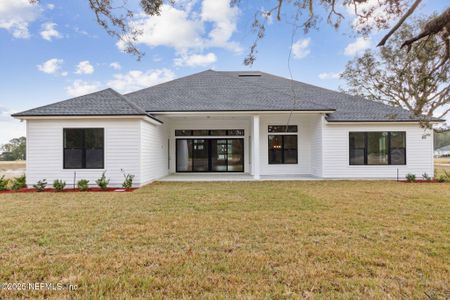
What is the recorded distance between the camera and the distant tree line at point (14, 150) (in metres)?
40.2

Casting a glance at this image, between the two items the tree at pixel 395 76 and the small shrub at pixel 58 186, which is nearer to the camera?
the tree at pixel 395 76

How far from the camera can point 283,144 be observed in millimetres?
15086

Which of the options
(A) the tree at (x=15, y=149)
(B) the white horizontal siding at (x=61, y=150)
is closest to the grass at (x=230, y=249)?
(B) the white horizontal siding at (x=61, y=150)

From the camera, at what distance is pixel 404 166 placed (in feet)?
43.2

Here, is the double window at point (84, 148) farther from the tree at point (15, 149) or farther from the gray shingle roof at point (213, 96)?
the tree at point (15, 149)

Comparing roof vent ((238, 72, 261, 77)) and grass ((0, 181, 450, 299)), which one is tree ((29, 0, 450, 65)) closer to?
grass ((0, 181, 450, 299))

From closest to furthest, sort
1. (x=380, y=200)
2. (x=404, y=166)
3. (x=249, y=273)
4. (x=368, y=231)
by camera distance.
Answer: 1. (x=249, y=273)
2. (x=368, y=231)
3. (x=380, y=200)
4. (x=404, y=166)

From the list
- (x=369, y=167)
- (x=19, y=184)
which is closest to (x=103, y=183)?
(x=19, y=184)

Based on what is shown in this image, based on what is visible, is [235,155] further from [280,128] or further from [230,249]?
[230,249]

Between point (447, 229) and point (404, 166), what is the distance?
31.7 feet

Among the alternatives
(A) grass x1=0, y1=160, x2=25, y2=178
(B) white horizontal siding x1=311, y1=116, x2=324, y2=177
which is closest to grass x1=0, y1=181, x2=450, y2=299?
(B) white horizontal siding x1=311, y1=116, x2=324, y2=177

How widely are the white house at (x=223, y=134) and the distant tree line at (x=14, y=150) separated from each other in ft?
118

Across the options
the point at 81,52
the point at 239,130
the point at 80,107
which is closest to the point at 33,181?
the point at 80,107

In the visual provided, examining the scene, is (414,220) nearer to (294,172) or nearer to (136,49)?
(136,49)
